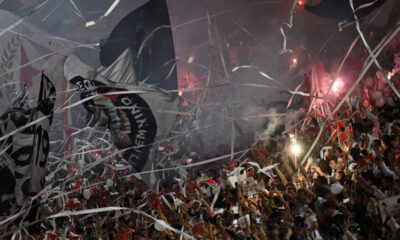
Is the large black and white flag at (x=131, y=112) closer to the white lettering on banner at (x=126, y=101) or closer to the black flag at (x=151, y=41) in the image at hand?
the white lettering on banner at (x=126, y=101)

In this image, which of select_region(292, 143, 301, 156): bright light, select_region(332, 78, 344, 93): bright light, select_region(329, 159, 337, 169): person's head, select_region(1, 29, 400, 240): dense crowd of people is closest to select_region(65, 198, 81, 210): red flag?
select_region(1, 29, 400, 240): dense crowd of people

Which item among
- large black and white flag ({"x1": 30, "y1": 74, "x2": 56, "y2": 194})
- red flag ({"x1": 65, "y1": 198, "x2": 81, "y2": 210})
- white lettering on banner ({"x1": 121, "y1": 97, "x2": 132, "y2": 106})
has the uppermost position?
large black and white flag ({"x1": 30, "y1": 74, "x2": 56, "y2": 194})

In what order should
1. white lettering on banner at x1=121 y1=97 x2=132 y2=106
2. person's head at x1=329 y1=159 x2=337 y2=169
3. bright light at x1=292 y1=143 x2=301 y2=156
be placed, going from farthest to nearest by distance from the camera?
white lettering on banner at x1=121 y1=97 x2=132 y2=106 < bright light at x1=292 y1=143 x2=301 y2=156 < person's head at x1=329 y1=159 x2=337 y2=169

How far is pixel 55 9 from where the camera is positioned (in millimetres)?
16328

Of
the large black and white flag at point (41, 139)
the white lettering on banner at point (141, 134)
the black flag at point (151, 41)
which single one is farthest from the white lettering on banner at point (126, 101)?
the black flag at point (151, 41)

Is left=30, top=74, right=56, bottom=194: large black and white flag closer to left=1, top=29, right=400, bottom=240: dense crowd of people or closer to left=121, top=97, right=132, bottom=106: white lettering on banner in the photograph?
left=1, top=29, right=400, bottom=240: dense crowd of people

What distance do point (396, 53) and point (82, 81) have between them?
208 inches

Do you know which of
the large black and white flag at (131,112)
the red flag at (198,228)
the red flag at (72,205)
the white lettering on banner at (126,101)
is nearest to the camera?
the red flag at (198,228)

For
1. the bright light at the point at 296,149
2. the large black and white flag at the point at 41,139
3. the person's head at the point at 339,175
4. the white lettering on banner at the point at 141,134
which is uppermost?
the large black and white flag at the point at 41,139

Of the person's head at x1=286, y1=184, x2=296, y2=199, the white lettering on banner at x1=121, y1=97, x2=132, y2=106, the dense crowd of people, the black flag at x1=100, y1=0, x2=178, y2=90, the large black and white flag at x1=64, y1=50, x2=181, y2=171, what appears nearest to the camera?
the dense crowd of people

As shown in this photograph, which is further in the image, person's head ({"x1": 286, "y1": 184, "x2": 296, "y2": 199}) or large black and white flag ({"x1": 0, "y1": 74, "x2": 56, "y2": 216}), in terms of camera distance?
large black and white flag ({"x1": 0, "y1": 74, "x2": 56, "y2": 216})

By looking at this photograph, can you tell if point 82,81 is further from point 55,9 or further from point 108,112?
point 55,9

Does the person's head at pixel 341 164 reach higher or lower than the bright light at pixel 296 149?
higher

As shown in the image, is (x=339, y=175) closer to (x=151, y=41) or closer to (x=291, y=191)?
(x=291, y=191)
